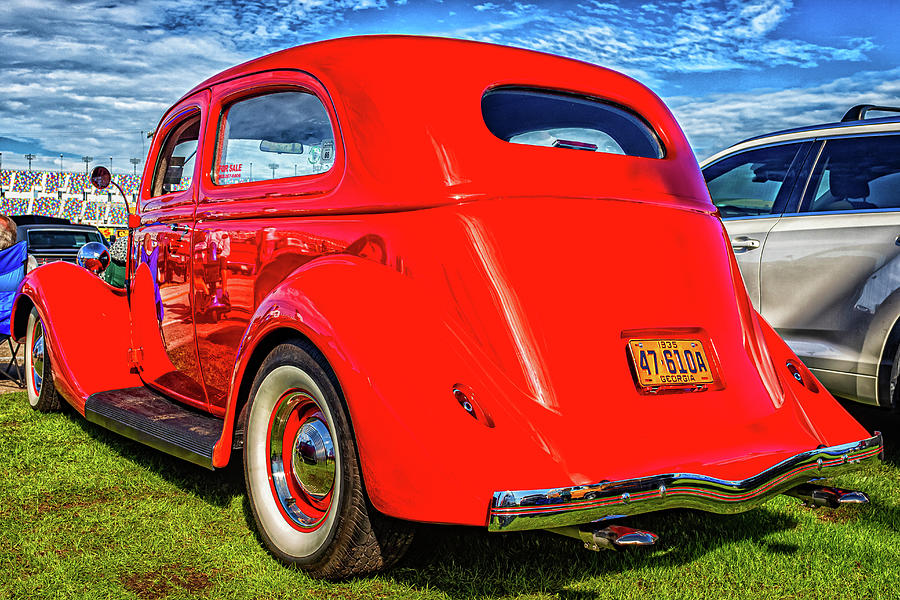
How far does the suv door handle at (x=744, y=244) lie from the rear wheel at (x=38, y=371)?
14.6ft

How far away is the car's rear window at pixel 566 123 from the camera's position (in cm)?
310

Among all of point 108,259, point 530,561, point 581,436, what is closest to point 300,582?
point 530,561

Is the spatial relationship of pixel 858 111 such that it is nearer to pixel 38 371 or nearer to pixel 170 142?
pixel 170 142

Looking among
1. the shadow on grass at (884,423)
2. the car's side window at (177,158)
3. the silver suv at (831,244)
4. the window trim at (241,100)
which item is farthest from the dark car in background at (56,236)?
the shadow on grass at (884,423)

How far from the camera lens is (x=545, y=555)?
314 cm

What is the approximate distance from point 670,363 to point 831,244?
2368mm

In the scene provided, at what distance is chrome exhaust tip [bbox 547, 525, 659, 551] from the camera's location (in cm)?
221

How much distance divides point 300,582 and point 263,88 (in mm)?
2174

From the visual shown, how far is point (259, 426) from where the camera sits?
3031 mm

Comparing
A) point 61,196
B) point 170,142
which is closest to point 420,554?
point 170,142

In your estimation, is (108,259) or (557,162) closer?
(557,162)

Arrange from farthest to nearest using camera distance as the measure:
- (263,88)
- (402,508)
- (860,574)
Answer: (263,88)
(860,574)
(402,508)

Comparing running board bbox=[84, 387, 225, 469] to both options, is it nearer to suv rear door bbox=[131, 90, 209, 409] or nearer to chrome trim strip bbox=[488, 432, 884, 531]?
suv rear door bbox=[131, 90, 209, 409]

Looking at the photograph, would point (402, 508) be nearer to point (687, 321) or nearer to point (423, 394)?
point (423, 394)
